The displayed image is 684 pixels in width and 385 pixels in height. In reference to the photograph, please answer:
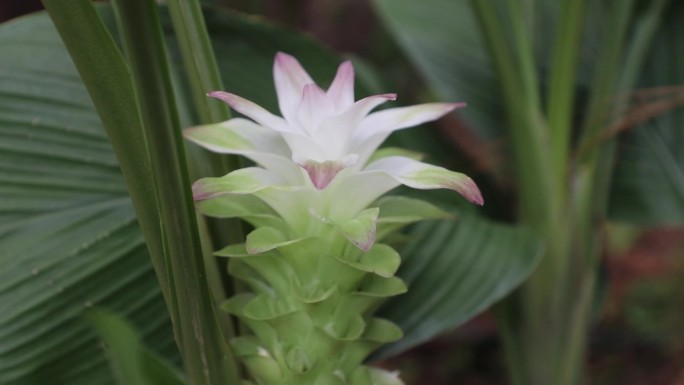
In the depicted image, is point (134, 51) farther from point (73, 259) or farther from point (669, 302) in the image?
point (669, 302)

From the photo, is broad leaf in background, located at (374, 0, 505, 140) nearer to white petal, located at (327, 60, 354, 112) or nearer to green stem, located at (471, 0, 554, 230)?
green stem, located at (471, 0, 554, 230)

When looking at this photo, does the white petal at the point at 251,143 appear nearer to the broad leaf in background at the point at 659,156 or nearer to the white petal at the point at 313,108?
the white petal at the point at 313,108

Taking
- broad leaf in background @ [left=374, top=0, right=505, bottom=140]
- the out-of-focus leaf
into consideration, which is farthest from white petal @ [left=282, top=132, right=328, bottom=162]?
broad leaf in background @ [left=374, top=0, right=505, bottom=140]

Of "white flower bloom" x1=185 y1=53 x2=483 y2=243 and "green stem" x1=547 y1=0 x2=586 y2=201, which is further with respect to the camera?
"green stem" x1=547 y1=0 x2=586 y2=201

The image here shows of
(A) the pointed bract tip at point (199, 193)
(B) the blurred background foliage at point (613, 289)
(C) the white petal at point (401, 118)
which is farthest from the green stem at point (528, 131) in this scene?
(A) the pointed bract tip at point (199, 193)

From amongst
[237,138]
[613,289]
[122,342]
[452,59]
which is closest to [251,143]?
[237,138]

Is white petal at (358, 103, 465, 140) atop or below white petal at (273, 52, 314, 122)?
below

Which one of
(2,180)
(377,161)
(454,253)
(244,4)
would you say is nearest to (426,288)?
(454,253)
